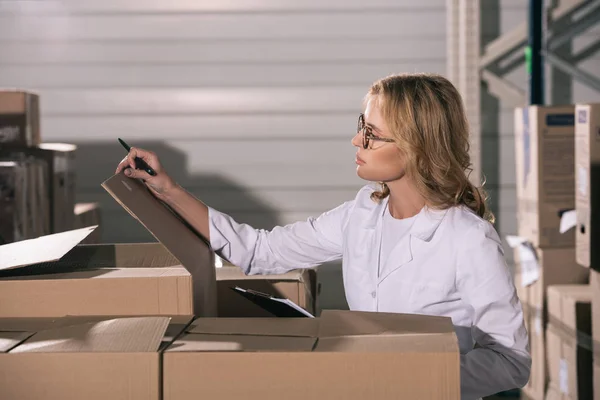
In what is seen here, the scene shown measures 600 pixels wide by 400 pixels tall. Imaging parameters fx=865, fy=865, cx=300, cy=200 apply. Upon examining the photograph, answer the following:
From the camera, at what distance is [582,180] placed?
2977mm

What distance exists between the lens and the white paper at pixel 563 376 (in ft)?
11.1

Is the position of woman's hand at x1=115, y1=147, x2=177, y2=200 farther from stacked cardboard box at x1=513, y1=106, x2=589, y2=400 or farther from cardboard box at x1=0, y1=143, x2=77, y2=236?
stacked cardboard box at x1=513, y1=106, x2=589, y2=400

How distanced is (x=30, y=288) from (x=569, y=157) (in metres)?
2.64

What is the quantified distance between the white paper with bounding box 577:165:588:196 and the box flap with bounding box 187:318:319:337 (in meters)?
1.86

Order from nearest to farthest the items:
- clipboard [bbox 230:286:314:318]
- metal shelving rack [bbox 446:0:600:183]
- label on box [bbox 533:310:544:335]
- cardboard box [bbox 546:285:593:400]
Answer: clipboard [bbox 230:286:314:318] → cardboard box [bbox 546:285:593:400] → label on box [bbox 533:310:544:335] → metal shelving rack [bbox 446:0:600:183]

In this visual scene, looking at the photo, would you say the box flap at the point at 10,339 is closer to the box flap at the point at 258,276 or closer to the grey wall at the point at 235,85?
the box flap at the point at 258,276

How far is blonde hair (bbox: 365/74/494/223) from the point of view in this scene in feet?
5.86

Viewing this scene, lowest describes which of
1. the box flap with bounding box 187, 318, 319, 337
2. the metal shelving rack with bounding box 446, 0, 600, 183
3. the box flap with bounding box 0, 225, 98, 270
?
the box flap with bounding box 187, 318, 319, 337

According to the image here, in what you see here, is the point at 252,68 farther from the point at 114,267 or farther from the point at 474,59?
the point at 114,267

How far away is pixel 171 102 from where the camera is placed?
5.00 m

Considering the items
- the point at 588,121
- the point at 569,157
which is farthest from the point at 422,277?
the point at 569,157

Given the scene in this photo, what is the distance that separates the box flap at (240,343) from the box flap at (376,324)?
5cm

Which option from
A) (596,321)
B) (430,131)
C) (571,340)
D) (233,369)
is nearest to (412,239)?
(430,131)

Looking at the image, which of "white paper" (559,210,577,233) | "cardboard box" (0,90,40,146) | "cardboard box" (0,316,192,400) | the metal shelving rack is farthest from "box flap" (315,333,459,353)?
the metal shelving rack
